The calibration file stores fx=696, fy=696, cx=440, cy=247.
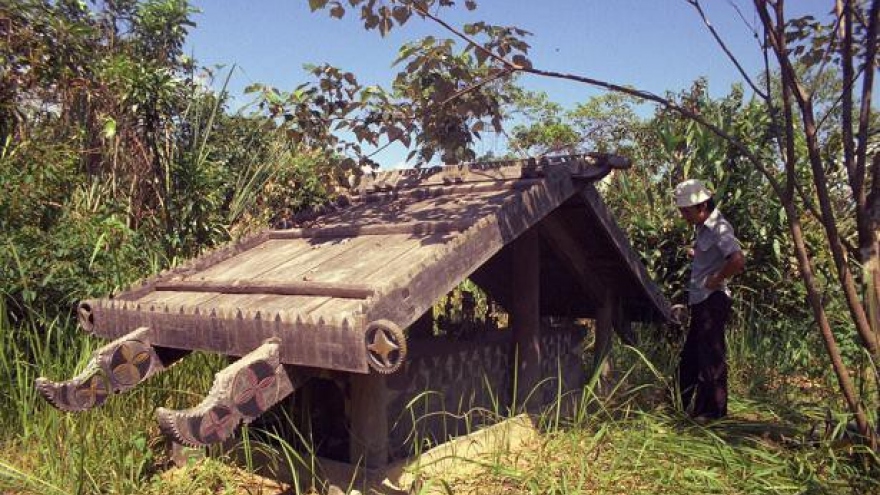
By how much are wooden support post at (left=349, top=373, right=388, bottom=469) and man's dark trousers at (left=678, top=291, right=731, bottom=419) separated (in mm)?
2147

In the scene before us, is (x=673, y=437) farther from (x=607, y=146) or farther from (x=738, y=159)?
(x=607, y=146)

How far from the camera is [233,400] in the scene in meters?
2.45

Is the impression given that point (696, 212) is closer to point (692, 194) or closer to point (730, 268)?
point (692, 194)

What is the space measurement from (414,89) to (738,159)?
13.0 ft

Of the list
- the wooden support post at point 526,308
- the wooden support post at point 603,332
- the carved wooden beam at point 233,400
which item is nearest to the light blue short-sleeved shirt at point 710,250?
the wooden support post at point 603,332

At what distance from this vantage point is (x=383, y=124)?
12.5 feet

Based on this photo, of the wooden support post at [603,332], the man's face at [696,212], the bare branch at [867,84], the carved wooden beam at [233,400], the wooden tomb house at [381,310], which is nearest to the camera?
the carved wooden beam at [233,400]

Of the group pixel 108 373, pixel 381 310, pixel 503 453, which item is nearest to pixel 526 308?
pixel 503 453

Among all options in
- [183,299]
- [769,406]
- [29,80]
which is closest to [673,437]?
[769,406]

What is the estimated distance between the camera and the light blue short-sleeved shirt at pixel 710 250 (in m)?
4.36

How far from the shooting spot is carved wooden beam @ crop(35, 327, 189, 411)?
3055 millimetres

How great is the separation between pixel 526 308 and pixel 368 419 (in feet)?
4.57

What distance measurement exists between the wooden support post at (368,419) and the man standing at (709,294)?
84.5 inches

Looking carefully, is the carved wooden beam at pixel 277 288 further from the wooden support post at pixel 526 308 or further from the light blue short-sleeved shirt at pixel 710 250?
the light blue short-sleeved shirt at pixel 710 250
